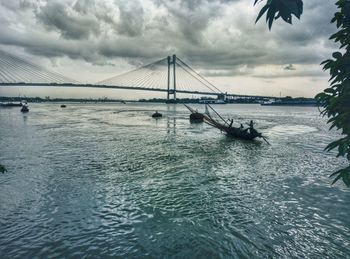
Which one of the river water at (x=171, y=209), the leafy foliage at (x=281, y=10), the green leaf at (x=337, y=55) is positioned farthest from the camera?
the river water at (x=171, y=209)

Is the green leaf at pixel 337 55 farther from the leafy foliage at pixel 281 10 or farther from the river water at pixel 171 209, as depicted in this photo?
the river water at pixel 171 209

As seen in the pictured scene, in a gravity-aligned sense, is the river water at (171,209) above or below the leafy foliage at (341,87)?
below

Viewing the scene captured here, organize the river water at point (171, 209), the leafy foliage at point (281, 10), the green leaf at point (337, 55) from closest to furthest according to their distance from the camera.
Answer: the leafy foliage at point (281, 10) < the green leaf at point (337, 55) < the river water at point (171, 209)

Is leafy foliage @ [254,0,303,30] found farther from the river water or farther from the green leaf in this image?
the river water

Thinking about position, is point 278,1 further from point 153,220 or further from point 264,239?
point 153,220

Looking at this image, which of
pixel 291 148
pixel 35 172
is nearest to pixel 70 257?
pixel 35 172

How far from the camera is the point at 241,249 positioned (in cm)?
818

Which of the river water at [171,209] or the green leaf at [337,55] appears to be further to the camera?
the river water at [171,209]

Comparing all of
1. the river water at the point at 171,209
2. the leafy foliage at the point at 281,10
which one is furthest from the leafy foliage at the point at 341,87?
the river water at the point at 171,209

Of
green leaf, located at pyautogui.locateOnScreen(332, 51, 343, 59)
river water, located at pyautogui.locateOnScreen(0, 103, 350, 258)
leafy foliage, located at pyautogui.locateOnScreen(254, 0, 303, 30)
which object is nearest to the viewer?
leafy foliage, located at pyautogui.locateOnScreen(254, 0, 303, 30)

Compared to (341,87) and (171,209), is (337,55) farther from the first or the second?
(171,209)

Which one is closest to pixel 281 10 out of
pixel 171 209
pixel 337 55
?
pixel 337 55

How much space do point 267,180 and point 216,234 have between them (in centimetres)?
764

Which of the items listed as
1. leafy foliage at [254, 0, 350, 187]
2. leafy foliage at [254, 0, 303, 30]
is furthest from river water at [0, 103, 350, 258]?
leafy foliage at [254, 0, 303, 30]
